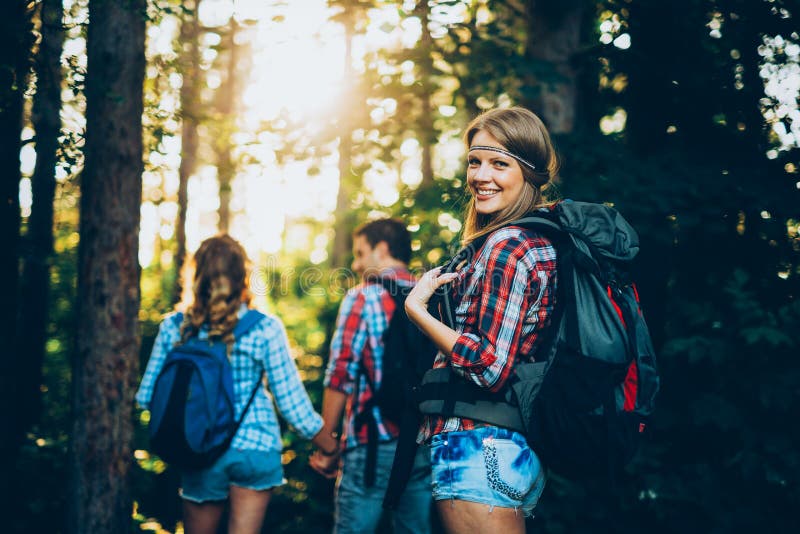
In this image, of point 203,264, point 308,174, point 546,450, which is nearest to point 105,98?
point 203,264

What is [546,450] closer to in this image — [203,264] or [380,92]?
[203,264]

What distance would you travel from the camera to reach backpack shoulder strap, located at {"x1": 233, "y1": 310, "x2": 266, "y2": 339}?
3.38 metres

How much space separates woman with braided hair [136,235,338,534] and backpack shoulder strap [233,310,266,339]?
20 millimetres

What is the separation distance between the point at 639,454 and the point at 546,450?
2597 mm

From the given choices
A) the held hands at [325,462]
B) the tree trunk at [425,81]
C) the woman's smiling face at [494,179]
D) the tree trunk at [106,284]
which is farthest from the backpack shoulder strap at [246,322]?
the tree trunk at [425,81]

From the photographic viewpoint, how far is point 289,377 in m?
3.54

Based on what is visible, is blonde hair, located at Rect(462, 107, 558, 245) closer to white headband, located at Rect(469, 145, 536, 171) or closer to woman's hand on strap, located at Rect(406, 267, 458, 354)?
white headband, located at Rect(469, 145, 536, 171)

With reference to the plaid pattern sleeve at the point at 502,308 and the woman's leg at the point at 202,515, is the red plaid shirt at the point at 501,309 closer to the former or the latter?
the plaid pattern sleeve at the point at 502,308

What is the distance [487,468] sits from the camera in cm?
204

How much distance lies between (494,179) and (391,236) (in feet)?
6.27

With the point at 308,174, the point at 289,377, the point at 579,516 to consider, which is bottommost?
the point at 579,516

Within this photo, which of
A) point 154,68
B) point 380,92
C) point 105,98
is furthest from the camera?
point 380,92

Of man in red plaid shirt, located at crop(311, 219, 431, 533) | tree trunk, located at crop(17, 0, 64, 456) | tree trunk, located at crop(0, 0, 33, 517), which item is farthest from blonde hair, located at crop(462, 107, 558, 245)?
tree trunk, located at crop(17, 0, 64, 456)

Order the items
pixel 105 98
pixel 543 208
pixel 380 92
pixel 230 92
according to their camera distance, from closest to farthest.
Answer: pixel 543 208 < pixel 105 98 < pixel 380 92 < pixel 230 92
